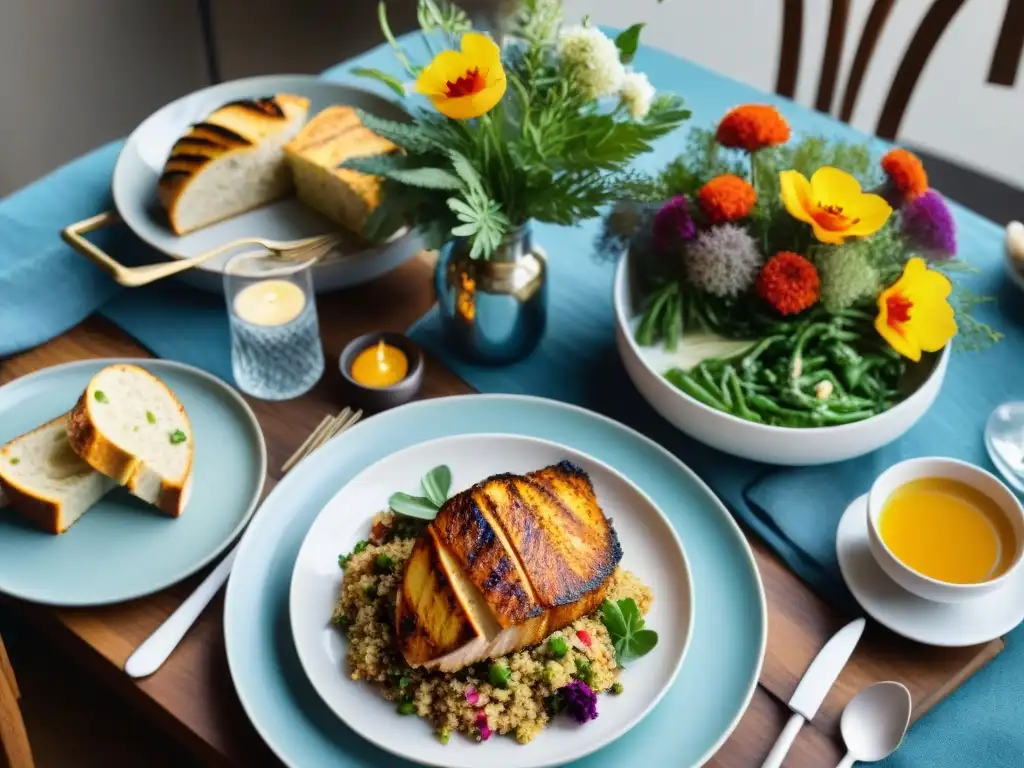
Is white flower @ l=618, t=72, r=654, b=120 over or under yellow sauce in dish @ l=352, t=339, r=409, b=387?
over

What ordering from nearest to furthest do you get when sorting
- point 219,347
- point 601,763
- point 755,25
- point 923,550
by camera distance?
point 601,763 → point 923,550 → point 219,347 → point 755,25

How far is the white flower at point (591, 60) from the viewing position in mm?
1271

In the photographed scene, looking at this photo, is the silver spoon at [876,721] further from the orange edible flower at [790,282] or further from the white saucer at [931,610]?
the orange edible flower at [790,282]

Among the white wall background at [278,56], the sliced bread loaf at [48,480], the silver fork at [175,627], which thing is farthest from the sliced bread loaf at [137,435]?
the white wall background at [278,56]

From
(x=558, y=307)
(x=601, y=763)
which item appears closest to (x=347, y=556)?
(x=601, y=763)

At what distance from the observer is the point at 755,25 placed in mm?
3451

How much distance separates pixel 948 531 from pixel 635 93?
28.6 inches

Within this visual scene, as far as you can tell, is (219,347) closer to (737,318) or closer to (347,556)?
(347,556)

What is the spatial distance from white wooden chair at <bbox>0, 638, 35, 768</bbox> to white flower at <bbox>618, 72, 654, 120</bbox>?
1.04 metres

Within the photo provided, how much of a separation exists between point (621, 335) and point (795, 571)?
1.39ft

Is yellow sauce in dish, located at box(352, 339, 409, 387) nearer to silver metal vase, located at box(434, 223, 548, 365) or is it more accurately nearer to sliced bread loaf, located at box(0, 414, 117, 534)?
silver metal vase, located at box(434, 223, 548, 365)

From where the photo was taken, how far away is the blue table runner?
3.75ft

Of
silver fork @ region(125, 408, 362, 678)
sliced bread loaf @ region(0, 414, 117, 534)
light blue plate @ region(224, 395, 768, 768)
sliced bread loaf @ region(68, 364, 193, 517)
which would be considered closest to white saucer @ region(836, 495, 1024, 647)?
light blue plate @ region(224, 395, 768, 768)

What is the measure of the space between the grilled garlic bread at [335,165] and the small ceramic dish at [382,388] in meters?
0.26
